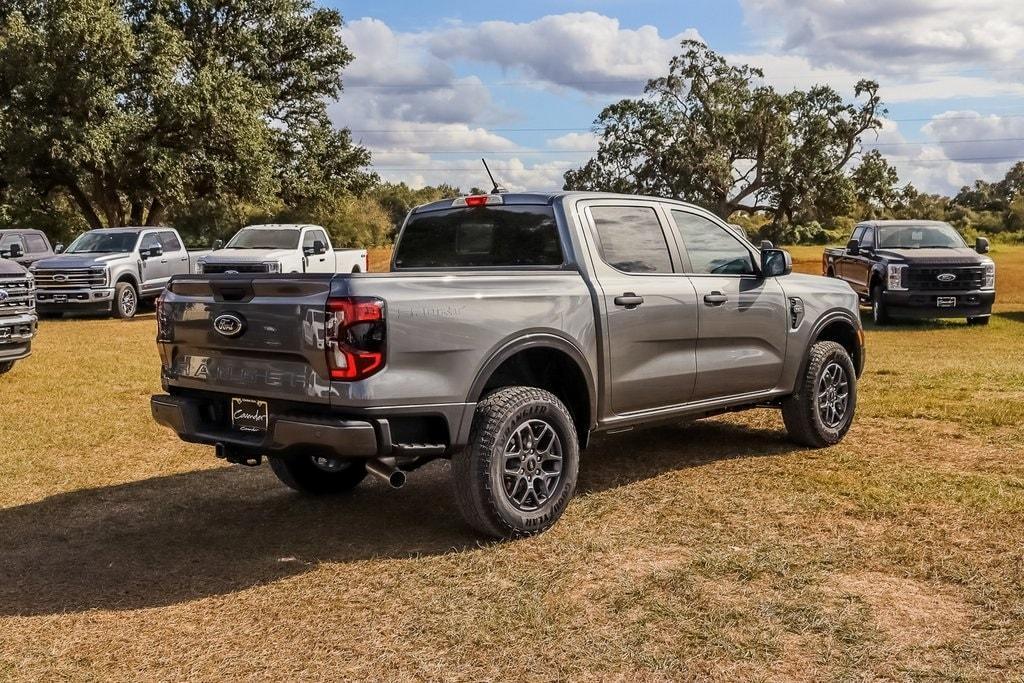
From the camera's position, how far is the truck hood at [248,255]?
1966 cm

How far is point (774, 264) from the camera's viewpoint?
284 inches

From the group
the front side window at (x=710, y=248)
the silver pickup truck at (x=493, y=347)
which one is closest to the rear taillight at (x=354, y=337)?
the silver pickup truck at (x=493, y=347)

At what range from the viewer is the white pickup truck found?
19.7 metres

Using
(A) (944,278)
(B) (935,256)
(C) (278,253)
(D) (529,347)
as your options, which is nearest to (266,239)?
(C) (278,253)

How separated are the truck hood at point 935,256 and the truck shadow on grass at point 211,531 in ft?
35.4

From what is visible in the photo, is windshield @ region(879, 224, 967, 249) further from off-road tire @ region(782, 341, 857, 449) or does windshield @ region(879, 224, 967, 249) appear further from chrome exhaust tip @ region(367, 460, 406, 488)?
chrome exhaust tip @ region(367, 460, 406, 488)

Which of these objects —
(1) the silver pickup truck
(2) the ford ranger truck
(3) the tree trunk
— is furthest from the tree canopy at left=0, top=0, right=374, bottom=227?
(1) the silver pickup truck

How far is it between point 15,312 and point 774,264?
8.13m

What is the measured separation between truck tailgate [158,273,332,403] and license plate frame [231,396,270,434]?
0.06 m

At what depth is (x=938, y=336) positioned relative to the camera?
53.8 feet

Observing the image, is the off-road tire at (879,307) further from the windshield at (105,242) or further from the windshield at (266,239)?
the windshield at (105,242)

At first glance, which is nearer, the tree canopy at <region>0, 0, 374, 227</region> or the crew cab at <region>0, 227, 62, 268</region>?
the crew cab at <region>0, 227, 62, 268</region>

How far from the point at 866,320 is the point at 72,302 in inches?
592

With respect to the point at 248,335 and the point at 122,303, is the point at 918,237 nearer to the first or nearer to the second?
the point at 122,303
